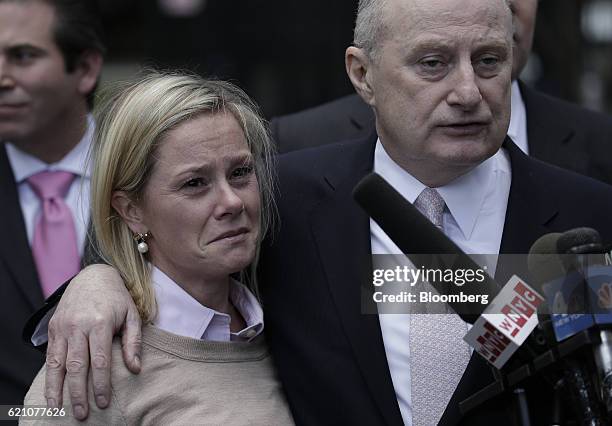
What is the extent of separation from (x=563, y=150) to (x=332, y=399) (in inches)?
57.7

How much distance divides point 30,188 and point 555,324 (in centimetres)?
266

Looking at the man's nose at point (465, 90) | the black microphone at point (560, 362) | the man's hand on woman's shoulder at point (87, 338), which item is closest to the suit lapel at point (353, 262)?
the man's nose at point (465, 90)

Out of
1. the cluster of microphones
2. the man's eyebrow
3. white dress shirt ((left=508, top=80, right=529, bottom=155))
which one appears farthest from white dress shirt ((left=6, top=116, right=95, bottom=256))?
the cluster of microphones

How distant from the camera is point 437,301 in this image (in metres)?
2.72

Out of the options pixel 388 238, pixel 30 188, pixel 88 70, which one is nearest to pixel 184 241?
pixel 388 238

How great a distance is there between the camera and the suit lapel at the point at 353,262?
2682 mm

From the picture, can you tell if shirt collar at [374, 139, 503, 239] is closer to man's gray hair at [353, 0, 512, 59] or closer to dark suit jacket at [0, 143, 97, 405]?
man's gray hair at [353, 0, 512, 59]

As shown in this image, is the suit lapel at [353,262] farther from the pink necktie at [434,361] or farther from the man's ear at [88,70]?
the man's ear at [88,70]

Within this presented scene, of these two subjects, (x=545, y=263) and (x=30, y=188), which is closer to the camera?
(x=545, y=263)

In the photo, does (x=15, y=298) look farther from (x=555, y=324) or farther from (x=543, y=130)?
(x=555, y=324)

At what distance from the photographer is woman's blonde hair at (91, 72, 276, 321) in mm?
2789

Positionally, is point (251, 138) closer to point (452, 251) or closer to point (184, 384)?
point (184, 384)

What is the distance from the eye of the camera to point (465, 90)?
105 inches

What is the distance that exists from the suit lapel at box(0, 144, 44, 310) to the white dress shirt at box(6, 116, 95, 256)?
0.06 meters
